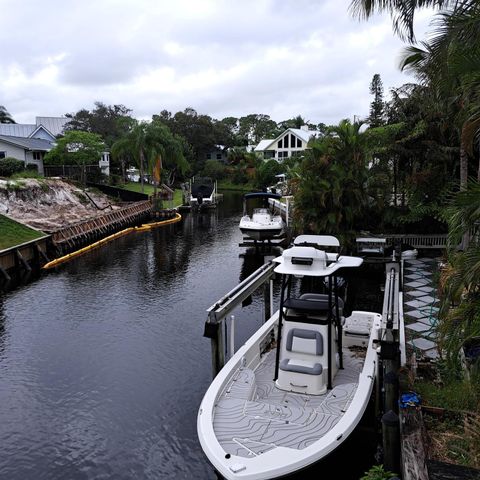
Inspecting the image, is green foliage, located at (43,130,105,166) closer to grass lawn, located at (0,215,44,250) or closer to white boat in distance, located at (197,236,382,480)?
grass lawn, located at (0,215,44,250)

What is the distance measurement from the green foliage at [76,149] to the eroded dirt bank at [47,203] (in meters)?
3.60

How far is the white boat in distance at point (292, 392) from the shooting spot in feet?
21.6

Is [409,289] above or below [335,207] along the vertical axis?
below

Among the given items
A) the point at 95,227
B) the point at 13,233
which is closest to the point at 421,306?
the point at 13,233

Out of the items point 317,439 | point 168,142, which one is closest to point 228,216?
point 168,142

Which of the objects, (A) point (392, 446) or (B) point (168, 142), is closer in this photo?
(A) point (392, 446)

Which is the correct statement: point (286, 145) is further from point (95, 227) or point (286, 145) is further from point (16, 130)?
point (95, 227)

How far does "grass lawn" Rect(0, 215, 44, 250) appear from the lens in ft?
74.4

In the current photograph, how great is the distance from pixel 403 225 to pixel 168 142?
1197 inches

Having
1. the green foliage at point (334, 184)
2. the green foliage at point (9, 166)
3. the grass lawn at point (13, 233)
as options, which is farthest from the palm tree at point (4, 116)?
the green foliage at point (334, 184)

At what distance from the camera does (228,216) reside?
43.3m

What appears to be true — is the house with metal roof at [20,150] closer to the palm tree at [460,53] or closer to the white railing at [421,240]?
the white railing at [421,240]

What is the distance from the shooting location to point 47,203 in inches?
1328

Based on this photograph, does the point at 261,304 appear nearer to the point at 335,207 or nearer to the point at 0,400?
the point at 335,207
